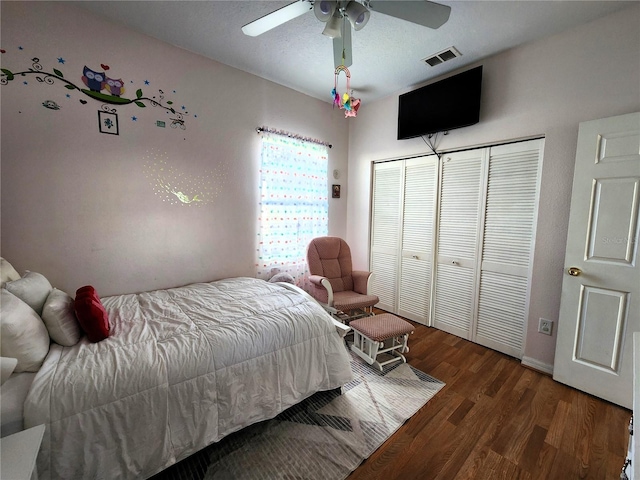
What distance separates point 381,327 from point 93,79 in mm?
3082

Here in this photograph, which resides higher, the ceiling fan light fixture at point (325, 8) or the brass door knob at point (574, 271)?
the ceiling fan light fixture at point (325, 8)

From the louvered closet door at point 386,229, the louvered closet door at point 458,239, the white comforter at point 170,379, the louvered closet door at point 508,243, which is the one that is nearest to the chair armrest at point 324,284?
the white comforter at point 170,379

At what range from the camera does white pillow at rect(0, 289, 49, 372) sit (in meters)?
1.09

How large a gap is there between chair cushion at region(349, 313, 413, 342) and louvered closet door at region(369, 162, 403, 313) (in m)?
1.06

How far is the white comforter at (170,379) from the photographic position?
1049 millimetres

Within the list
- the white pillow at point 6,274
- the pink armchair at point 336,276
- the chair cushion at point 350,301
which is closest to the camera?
the white pillow at point 6,274

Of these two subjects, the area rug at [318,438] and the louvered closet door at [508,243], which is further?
the louvered closet door at [508,243]

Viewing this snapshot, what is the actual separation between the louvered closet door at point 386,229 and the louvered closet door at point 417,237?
10cm

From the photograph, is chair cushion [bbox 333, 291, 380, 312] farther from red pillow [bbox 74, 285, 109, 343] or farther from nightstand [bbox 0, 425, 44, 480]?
nightstand [bbox 0, 425, 44, 480]

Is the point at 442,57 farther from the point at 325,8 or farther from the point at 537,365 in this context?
the point at 537,365

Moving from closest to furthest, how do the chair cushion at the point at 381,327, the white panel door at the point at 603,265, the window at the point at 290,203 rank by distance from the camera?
1. the white panel door at the point at 603,265
2. the chair cushion at the point at 381,327
3. the window at the point at 290,203

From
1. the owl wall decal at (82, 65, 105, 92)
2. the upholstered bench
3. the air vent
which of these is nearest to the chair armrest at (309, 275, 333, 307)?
the upholstered bench

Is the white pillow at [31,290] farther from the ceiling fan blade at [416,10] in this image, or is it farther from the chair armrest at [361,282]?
the chair armrest at [361,282]

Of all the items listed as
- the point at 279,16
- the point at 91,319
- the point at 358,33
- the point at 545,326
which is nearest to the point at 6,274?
the point at 91,319
